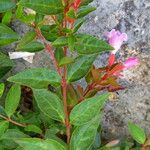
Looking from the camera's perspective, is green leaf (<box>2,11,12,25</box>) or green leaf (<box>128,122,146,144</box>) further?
green leaf (<box>2,11,12,25</box>)

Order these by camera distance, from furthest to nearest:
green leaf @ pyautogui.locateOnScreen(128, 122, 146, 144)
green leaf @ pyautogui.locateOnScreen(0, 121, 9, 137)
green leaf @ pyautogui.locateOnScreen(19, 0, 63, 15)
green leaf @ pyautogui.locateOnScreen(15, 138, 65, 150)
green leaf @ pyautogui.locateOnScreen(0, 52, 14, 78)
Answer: green leaf @ pyautogui.locateOnScreen(0, 52, 14, 78), green leaf @ pyautogui.locateOnScreen(128, 122, 146, 144), green leaf @ pyautogui.locateOnScreen(0, 121, 9, 137), green leaf @ pyautogui.locateOnScreen(15, 138, 65, 150), green leaf @ pyautogui.locateOnScreen(19, 0, 63, 15)

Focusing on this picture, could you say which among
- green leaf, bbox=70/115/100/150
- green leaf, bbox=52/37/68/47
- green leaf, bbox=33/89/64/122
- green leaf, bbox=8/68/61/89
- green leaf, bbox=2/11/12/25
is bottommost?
green leaf, bbox=70/115/100/150

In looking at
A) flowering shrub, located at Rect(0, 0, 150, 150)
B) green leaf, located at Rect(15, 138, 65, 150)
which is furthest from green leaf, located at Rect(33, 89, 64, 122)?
green leaf, located at Rect(15, 138, 65, 150)

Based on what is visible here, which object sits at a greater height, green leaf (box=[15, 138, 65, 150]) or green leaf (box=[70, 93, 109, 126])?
green leaf (box=[70, 93, 109, 126])

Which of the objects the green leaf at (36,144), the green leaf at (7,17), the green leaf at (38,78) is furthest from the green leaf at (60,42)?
the green leaf at (7,17)

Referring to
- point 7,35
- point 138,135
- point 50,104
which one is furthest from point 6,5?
point 138,135

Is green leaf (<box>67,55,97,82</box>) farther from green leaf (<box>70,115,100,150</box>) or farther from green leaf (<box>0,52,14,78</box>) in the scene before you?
green leaf (<box>0,52,14,78</box>)

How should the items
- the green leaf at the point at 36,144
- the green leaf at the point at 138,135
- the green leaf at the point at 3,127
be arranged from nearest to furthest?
the green leaf at the point at 36,144
the green leaf at the point at 3,127
the green leaf at the point at 138,135

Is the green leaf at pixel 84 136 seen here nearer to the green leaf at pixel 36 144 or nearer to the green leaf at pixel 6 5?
the green leaf at pixel 36 144
